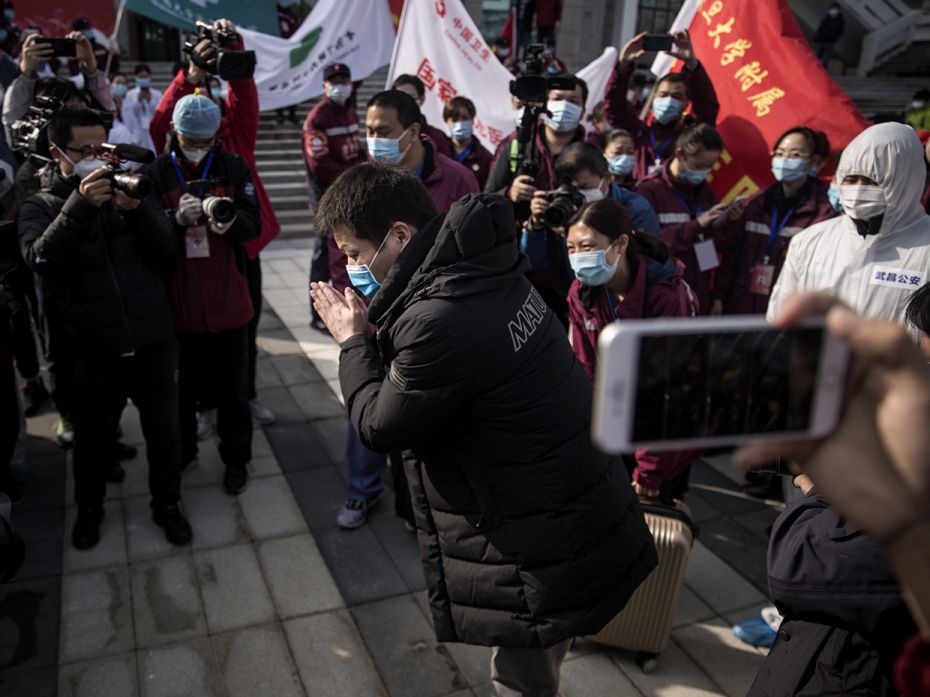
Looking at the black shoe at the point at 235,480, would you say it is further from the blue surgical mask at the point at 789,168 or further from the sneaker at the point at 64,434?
the blue surgical mask at the point at 789,168

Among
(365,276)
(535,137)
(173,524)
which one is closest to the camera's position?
(365,276)

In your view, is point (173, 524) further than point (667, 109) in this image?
No

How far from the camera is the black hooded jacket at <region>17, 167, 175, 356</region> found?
10.8 feet

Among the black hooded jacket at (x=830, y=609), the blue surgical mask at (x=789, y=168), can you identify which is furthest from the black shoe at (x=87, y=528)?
the blue surgical mask at (x=789, y=168)

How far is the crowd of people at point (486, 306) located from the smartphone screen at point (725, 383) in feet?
0.13

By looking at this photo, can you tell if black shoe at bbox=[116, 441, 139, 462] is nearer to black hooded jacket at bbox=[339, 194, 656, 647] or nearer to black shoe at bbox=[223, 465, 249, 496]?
black shoe at bbox=[223, 465, 249, 496]

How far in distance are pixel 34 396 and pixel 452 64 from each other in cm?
408

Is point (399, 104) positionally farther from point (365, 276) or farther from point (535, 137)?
point (365, 276)

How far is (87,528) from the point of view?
12.1 ft

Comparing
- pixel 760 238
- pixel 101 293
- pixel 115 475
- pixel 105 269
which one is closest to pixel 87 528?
pixel 115 475

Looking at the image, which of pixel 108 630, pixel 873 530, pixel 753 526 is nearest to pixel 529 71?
pixel 753 526

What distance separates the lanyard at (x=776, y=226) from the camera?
174 inches

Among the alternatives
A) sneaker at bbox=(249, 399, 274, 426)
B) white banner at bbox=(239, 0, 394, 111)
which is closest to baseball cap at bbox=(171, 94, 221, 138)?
sneaker at bbox=(249, 399, 274, 426)

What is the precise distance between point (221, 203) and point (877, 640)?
3.09 metres
